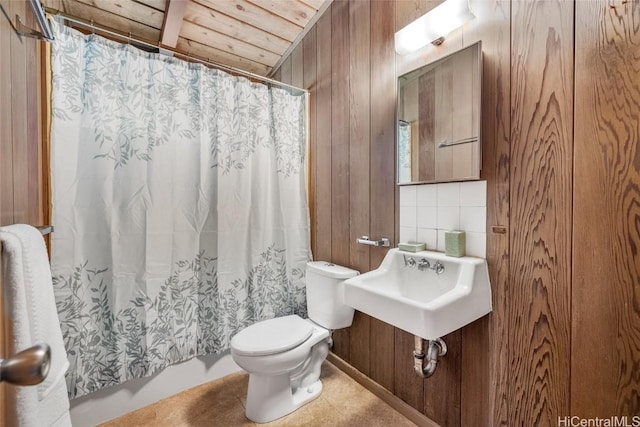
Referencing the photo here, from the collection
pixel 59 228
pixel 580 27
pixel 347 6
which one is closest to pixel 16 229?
pixel 59 228

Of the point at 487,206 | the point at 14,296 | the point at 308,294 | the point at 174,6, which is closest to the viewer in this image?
the point at 14,296

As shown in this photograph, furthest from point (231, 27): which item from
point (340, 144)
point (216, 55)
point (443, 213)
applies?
point (443, 213)

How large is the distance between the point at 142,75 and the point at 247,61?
986 mm

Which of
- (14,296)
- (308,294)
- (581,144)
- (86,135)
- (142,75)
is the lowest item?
(308,294)

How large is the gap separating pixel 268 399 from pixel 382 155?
4.72 feet

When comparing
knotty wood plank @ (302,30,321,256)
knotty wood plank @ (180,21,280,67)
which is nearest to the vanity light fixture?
knotty wood plank @ (302,30,321,256)

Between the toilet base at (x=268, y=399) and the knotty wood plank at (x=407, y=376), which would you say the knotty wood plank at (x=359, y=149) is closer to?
the knotty wood plank at (x=407, y=376)

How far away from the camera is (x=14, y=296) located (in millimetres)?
565

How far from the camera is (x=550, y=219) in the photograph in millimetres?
970

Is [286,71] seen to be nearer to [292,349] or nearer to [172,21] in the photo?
[172,21]

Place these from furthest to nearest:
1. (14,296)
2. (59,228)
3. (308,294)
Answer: (308,294) → (59,228) → (14,296)

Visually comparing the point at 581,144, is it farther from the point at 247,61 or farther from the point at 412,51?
the point at 247,61

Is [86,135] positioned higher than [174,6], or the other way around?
[174,6]

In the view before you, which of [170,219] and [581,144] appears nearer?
[581,144]
